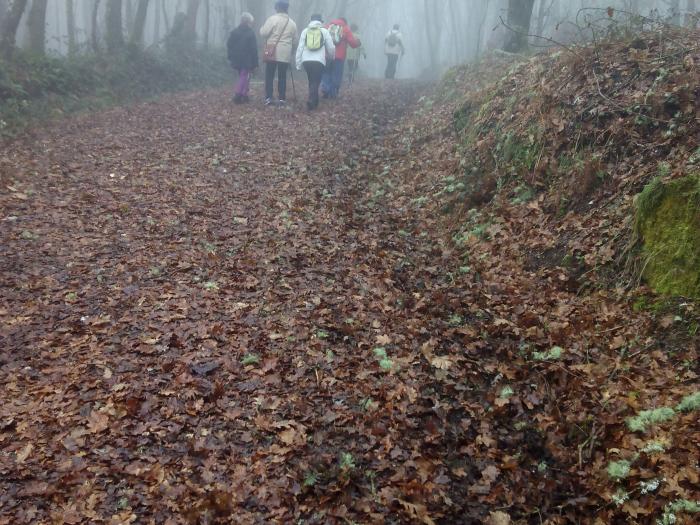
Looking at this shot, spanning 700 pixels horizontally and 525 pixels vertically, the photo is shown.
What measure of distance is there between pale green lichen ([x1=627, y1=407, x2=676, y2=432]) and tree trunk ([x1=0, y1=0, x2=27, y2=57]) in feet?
48.6

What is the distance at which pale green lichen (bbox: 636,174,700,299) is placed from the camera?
15.8ft

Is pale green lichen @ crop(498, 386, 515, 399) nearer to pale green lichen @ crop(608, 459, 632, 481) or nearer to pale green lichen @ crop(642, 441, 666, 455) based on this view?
pale green lichen @ crop(608, 459, 632, 481)

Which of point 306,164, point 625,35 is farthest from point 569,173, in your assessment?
point 306,164

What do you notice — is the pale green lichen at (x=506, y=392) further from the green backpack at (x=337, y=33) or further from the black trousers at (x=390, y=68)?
the black trousers at (x=390, y=68)

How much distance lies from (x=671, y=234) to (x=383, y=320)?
293 centimetres

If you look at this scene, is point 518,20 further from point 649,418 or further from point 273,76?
point 649,418

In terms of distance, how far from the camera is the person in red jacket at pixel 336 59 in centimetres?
1648

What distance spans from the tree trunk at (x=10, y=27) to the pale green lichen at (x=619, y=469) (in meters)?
14.9

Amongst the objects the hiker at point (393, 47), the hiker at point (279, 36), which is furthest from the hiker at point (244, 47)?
the hiker at point (393, 47)

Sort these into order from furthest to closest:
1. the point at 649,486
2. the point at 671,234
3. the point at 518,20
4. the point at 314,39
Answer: the point at 314,39 → the point at 518,20 → the point at 671,234 → the point at 649,486

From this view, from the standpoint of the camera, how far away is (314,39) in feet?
47.3

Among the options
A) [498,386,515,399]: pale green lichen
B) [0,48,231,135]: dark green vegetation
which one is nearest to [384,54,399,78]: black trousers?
[0,48,231,135]: dark green vegetation

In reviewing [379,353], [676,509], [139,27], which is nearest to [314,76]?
[139,27]

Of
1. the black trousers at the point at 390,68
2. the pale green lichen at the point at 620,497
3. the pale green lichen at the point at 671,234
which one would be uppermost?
the black trousers at the point at 390,68
